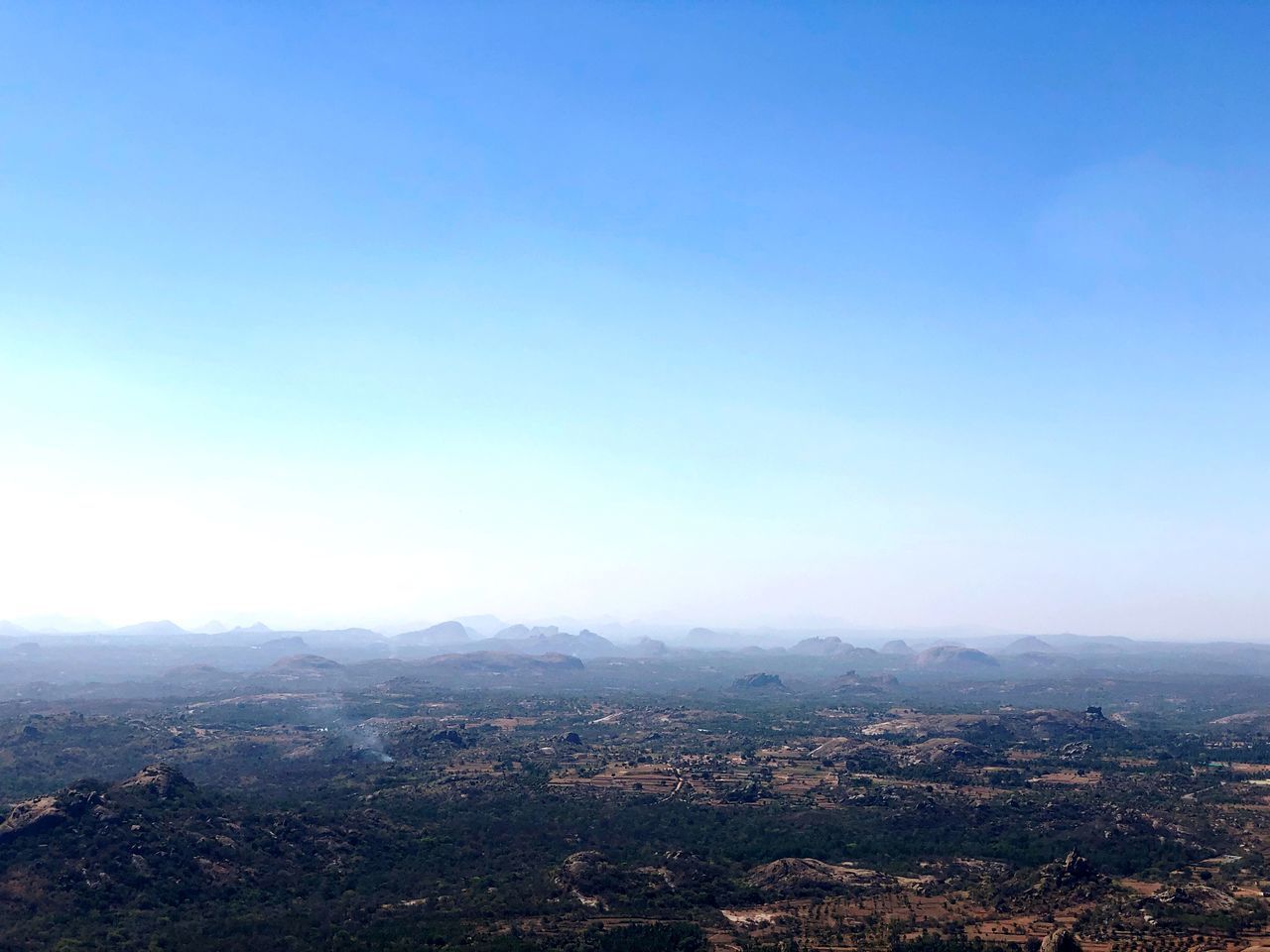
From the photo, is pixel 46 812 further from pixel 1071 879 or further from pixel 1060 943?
pixel 1071 879

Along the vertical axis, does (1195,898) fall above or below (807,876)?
above

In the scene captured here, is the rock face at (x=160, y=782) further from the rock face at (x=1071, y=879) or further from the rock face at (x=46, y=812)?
the rock face at (x=1071, y=879)

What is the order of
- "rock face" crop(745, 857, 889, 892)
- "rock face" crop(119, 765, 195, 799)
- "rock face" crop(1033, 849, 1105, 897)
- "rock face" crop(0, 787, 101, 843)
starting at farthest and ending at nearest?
"rock face" crop(119, 765, 195, 799) < "rock face" crop(745, 857, 889, 892) < "rock face" crop(1033, 849, 1105, 897) < "rock face" crop(0, 787, 101, 843)

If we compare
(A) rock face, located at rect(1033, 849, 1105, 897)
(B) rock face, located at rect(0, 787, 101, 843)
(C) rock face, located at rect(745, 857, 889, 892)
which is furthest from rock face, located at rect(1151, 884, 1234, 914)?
(B) rock face, located at rect(0, 787, 101, 843)

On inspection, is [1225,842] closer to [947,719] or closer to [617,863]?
[617,863]

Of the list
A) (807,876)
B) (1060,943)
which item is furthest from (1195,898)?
(807,876)

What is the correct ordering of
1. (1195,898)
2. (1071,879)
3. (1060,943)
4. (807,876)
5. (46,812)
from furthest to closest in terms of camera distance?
(807,876)
(1071,879)
(46,812)
(1195,898)
(1060,943)

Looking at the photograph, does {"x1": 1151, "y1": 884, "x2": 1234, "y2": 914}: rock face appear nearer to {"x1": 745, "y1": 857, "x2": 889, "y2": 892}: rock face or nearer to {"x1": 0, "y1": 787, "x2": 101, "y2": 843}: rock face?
{"x1": 745, "y1": 857, "x2": 889, "y2": 892}: rock face

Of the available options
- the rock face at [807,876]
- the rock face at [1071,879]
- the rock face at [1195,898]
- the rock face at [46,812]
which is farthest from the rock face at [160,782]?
the rock face at [1195,898]
